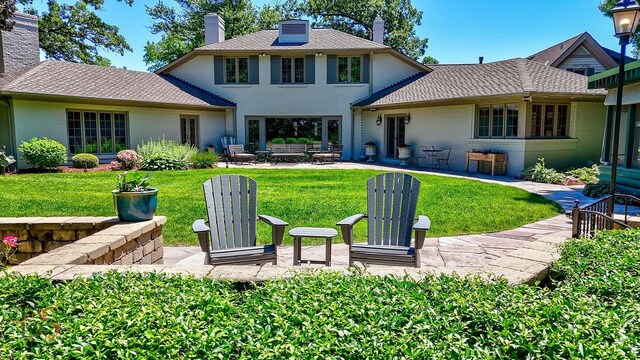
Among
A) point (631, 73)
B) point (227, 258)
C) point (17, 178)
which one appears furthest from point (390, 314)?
point (17, 178)

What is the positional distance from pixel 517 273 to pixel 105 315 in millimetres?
2316

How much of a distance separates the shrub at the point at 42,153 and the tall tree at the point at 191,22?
59.2 ft

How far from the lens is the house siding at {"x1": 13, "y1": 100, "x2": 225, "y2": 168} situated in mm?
14102

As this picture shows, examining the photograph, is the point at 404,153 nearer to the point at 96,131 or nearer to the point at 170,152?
the point at 170,152

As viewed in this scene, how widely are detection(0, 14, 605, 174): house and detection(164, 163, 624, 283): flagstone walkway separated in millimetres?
8130

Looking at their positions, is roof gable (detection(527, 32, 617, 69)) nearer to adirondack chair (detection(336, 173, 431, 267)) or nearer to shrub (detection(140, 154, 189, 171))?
shrub (detection(140, 154, 189, 171))

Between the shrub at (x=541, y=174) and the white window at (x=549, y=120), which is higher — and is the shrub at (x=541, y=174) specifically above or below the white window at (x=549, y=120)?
below


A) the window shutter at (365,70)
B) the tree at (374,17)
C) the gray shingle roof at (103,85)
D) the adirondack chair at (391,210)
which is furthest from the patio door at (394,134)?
the adirondack chair at (391,210)

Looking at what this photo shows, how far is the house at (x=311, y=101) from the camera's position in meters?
14.2

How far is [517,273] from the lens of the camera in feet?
8.90

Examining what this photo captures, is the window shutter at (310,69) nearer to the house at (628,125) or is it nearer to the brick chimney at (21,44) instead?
the brick chimney at (21,44)

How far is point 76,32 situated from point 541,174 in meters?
25.8

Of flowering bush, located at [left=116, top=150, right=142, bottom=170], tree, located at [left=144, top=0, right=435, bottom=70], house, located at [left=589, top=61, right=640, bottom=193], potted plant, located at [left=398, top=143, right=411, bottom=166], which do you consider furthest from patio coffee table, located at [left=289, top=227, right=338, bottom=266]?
tree, located at [left=144, top=0, right=435, bottom=70]

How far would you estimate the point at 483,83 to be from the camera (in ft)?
52.0
